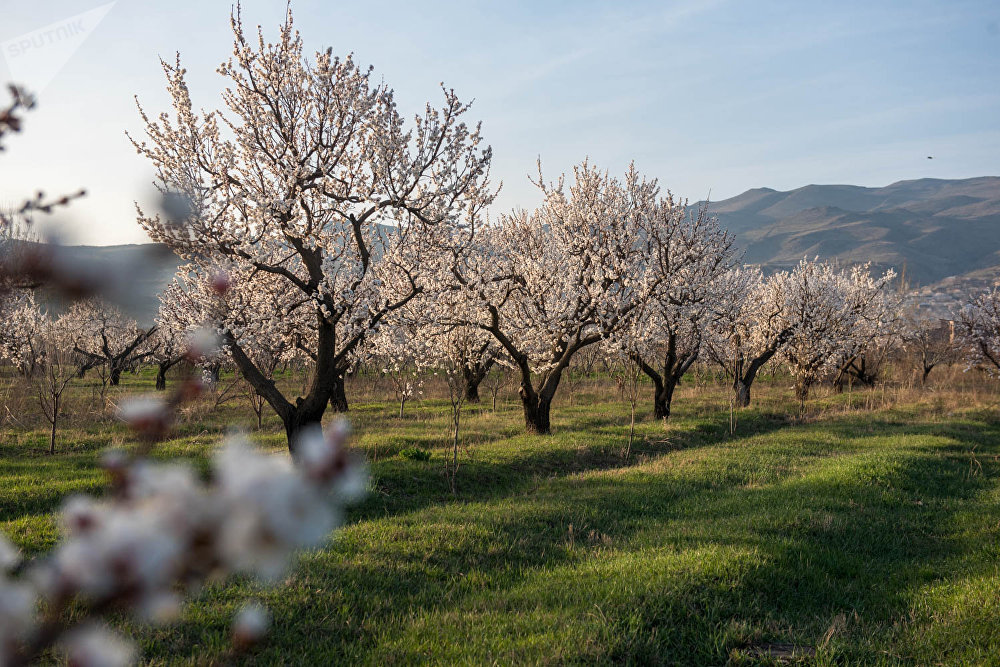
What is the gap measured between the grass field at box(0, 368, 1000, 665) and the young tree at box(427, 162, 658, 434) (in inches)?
133

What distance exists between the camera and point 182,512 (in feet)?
2.54

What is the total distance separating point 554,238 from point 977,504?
14787 mm

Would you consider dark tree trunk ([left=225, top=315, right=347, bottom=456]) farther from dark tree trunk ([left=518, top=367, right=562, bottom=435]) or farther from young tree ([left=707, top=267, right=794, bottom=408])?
young tree ([left=707, top=267, right=794, bottom=408])

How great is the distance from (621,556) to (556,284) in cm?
1260

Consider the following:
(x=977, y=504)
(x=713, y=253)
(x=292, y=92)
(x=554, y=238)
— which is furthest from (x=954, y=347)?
(x=292, y=92)

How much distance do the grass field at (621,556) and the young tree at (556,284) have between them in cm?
338

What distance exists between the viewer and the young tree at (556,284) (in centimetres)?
1770

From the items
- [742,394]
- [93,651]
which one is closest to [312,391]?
[93,651]

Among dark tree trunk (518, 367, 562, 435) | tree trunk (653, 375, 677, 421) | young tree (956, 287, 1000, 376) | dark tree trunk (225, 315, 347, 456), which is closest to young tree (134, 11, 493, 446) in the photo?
dark tree trunk (225, 315, 347, 456)

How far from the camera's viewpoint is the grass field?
540 centimetres

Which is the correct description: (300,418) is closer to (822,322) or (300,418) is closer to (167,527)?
(167,527)

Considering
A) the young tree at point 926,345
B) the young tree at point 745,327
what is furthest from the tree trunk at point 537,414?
the young tree at point 926,345

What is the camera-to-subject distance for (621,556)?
25.2ft

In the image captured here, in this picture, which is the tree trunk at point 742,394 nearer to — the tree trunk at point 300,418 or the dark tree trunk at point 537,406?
the dark tree trunk at point 537,406
